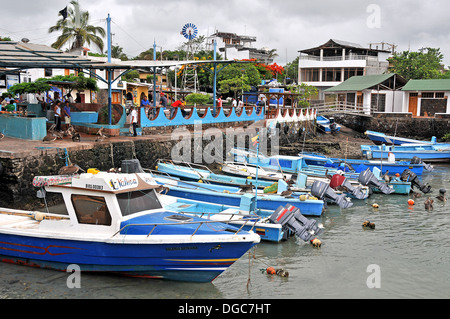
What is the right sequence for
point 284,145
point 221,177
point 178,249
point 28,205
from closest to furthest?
point 178,249, point 28,205, point 221,177, point 284,145

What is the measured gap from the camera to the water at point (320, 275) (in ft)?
31.4

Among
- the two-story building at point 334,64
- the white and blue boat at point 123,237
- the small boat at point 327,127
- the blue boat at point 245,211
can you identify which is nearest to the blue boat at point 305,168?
the blue boat at point 245,211

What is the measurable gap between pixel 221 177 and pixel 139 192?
838cm

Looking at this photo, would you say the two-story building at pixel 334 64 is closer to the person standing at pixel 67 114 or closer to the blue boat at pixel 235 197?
the person standing at pixel 67 114

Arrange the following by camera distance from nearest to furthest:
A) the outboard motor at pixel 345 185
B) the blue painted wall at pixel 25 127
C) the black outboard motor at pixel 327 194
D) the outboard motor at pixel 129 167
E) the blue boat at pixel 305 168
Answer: the outboard motor at pixel 129 167, the black outboard motor at pixel 327 194, the blue painted wall at pixel 25 127, the outboard motor at pixel 345 185, the blue boat at pixel 305 168

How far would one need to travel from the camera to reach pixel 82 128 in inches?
806

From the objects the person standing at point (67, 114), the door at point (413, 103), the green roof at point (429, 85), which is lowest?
the person standing at point (67, 114)

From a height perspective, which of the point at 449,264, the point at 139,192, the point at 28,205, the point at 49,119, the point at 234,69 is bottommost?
the point at 449,264

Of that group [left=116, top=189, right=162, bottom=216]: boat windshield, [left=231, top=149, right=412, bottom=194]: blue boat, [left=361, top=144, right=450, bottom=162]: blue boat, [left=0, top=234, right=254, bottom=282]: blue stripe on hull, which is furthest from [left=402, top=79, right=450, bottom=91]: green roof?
[left=0, top=234, right=254, bottom=282]: blue stripe on hull

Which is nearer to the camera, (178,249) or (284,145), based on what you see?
(178,249)

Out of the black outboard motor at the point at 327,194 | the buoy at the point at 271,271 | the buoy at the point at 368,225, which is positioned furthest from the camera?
the black outboard motor at the point at 327,194

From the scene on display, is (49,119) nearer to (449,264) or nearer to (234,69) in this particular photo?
(449,264)

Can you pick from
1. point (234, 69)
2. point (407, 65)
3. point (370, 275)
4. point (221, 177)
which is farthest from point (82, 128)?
point (407, 65)

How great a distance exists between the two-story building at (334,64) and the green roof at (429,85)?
1081 centimetres
